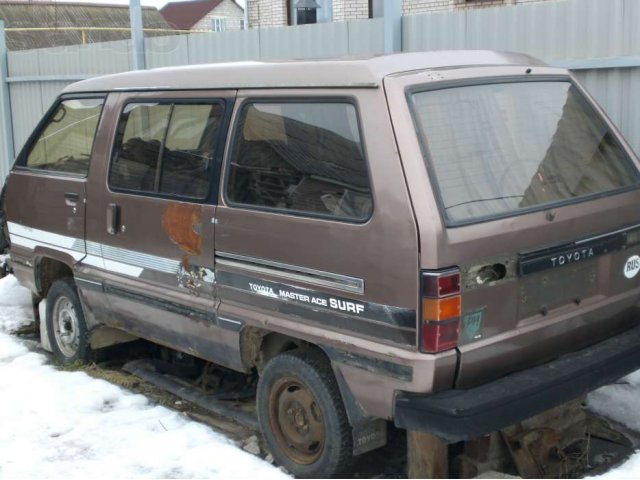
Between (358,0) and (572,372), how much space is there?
14698mm

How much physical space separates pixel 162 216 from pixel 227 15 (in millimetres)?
51822

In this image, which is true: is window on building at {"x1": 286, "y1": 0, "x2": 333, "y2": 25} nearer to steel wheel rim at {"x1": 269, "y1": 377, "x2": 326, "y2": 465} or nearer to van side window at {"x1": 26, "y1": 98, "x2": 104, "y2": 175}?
van side window at {"x1": 26, "y1": 98, "x2": 104, "y2": 175}

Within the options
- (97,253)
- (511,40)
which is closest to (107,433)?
(97,253)

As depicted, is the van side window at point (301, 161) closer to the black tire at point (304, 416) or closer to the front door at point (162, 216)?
the front door at point (162, 216)

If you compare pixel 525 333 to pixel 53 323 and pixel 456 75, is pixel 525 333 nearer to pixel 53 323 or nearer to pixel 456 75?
pixel 456 75

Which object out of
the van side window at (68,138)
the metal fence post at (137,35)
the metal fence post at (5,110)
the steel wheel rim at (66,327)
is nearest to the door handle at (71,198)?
the van side window at (68,138)

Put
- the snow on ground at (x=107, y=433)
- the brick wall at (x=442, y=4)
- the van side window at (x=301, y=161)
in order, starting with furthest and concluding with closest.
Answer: the brick wall at (x=442, y=4) → the snow on ground at (x=107, y=433) → the van side window at (x=301, y=161)

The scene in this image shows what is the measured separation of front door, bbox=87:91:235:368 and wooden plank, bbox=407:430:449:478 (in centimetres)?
124

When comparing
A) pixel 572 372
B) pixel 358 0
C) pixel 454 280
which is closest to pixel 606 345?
pixel 572 372

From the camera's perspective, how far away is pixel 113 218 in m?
5.07

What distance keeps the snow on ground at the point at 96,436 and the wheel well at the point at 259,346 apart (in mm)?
481

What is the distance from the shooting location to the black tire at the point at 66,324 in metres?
5.81

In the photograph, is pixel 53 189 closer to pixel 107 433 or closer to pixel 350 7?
pixel 107 433

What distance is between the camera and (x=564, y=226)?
3.80 meters
